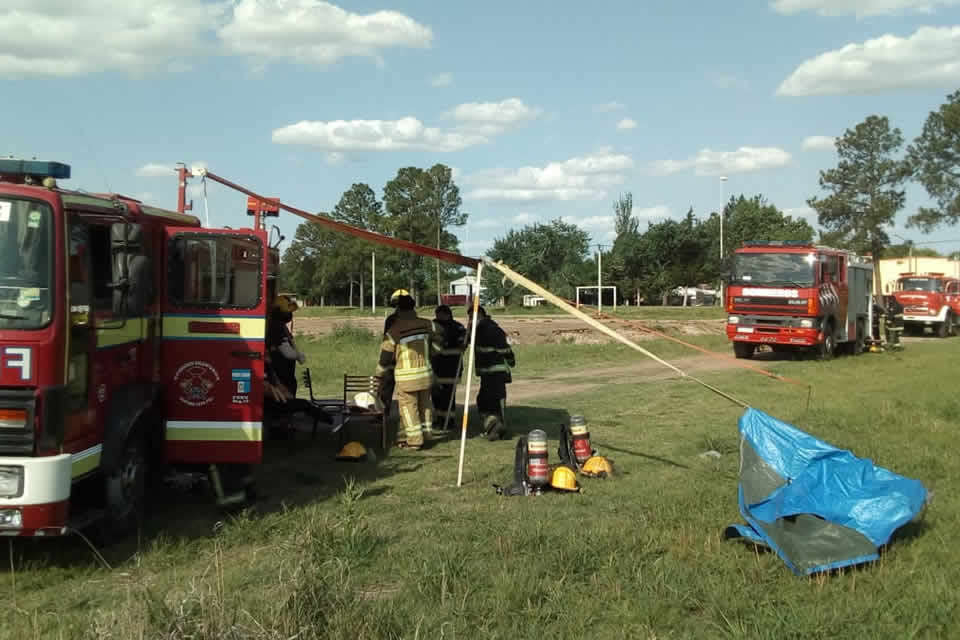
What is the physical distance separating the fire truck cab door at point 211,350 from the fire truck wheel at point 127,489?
1.32 feet

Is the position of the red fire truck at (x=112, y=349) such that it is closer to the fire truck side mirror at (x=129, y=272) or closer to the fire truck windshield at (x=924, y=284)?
the fire truck side mirror at (x=129, y=272)

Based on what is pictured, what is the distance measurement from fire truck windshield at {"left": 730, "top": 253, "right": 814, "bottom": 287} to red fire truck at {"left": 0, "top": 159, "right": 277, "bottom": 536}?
16.7 m

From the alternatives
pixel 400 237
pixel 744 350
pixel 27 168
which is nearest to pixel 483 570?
pixel 27 168

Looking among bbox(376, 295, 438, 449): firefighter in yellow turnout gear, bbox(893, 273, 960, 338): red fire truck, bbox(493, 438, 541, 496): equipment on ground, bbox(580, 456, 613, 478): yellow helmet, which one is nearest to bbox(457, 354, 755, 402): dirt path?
bbox(376, 295, 438, 449): firefighter in yellow turnout gear

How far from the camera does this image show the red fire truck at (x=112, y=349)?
5211mm

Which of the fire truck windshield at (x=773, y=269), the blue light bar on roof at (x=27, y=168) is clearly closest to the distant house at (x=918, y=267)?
the fire truck windshield at (x=773, y=269)

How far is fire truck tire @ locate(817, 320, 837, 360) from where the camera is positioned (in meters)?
22.2

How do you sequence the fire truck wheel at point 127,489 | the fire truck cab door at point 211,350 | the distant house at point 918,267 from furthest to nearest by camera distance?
the distant house at point 918,267 < the fire truck cab door at point 211,350 < the fire truck wheel at point 127,489


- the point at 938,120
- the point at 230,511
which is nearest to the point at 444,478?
the point at 230,511

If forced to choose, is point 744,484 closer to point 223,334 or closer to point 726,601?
point 726,601

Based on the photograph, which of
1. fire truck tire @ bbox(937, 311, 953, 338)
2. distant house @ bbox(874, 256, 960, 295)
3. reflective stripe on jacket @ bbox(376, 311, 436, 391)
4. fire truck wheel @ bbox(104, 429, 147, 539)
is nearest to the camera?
fire truck wheel @ bbox(104, 429, 147, 539)

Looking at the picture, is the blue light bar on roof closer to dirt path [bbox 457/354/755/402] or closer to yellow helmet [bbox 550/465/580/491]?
yellow helmet [bbox 550/465/580/491]

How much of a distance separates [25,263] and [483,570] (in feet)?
11.2

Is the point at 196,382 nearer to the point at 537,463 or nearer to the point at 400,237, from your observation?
the point at 537,463
